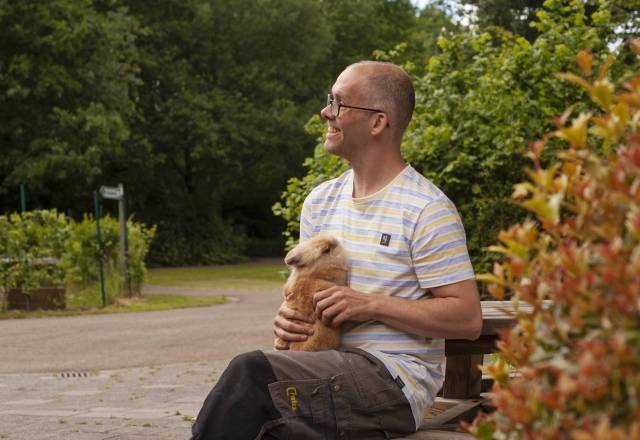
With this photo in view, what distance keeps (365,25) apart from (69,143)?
23222 mm

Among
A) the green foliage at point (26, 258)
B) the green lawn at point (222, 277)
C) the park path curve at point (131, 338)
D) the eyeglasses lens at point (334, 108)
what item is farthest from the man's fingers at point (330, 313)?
the green lawn at point (222, 277)

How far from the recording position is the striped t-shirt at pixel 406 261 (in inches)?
139

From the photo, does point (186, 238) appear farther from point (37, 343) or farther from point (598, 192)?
point (598, 192)

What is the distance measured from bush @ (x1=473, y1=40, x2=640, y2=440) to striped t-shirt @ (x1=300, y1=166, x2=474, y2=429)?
1.51 meters

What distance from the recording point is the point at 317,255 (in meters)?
3.54

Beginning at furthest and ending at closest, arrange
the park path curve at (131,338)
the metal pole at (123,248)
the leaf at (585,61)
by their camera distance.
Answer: the metal pole at (123,248), the park path curve at (131,338), the leaf at (585,61)

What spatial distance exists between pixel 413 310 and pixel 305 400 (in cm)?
48

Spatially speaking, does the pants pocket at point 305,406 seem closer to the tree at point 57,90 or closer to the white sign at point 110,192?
Result: the white sign at point 110,192

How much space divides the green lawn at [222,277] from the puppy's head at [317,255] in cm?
2320

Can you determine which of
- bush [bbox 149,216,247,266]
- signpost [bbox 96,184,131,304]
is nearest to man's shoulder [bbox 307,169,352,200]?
signpost [bbox 96,184,131,304]

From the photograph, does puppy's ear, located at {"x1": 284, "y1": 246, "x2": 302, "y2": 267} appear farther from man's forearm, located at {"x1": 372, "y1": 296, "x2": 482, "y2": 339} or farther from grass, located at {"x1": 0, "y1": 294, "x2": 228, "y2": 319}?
grass, located at {"x1": 0, "y1": 294, "x2": 228, "y2": 319}

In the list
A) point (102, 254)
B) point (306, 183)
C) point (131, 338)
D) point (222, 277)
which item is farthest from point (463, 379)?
Answer: point (222, 277)

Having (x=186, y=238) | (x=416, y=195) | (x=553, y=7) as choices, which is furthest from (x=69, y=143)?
(x=416, y=195)

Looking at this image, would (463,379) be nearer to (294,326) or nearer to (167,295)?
(294,326)
